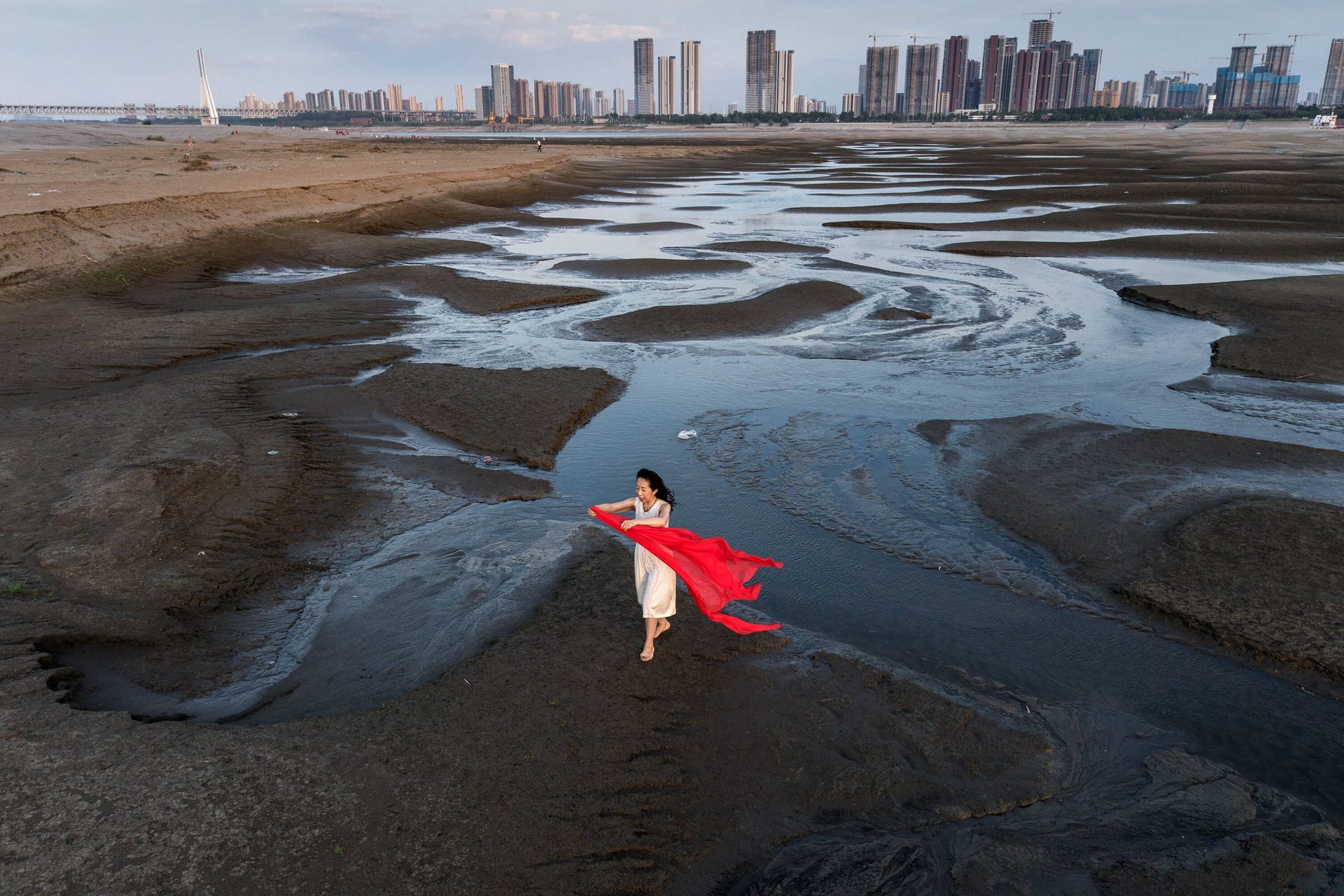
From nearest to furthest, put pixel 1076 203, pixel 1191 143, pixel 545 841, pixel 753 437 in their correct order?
pixel 545 841, pixel 753 437, pixel 1076 203, pixel 1191 143

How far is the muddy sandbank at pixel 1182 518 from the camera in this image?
24.4 feet

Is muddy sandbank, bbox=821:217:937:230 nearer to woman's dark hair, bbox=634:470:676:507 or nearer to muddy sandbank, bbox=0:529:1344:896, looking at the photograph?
woman's dark hair, bbox=634:470:676:507

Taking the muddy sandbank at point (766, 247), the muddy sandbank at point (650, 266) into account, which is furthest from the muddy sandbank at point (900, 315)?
the muddy sandbank at point (766, 247)

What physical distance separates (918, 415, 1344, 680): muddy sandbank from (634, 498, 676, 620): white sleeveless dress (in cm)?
423

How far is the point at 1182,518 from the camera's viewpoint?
9.14 metres

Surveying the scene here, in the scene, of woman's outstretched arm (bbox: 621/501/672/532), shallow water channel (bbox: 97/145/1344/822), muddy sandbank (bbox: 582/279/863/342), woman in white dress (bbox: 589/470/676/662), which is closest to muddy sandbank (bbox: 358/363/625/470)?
shallow water channel (bbox: 97/145/1344/822)

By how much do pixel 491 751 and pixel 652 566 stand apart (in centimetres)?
192

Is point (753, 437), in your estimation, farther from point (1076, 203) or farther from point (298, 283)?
point (1076, 203)

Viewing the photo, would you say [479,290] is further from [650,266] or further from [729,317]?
[729,317]

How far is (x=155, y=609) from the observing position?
7297 mm

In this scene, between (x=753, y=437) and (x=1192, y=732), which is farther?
(x=753, y=437)

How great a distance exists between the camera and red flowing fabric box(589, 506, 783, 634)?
22.2 ft

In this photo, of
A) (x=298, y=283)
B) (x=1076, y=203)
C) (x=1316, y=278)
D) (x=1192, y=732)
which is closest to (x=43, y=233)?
(x=298, y=283)

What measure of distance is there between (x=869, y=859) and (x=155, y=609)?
6005 mm
